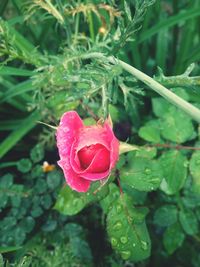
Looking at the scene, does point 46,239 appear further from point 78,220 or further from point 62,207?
point 62,207

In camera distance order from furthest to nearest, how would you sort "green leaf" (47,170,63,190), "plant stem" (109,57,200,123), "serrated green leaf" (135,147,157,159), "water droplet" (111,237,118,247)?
1. "green leaf" (47,170,63,190)
2. "serrated green leaf" (135,147,157,159)
3. "water droplet" (111,237,118,247)
4. "plant stem" (109,57,200,123)

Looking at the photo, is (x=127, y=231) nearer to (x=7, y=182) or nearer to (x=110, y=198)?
(x=110, y=198)

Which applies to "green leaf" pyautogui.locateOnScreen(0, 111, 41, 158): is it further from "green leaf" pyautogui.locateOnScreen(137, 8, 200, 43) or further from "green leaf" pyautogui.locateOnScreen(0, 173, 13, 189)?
"green leaf" pyautogui.locateOnScreen(137, 8, 200, 43)

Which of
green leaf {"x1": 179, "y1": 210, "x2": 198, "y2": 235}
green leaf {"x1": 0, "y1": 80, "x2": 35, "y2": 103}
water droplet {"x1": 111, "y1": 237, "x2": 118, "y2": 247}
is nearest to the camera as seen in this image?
water droplet {"x1": 111, "y1": 237, "x2": 118, "y2": 247}

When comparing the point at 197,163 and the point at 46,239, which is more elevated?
the point at 197,163

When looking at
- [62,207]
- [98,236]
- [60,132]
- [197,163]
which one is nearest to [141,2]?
[60,132]

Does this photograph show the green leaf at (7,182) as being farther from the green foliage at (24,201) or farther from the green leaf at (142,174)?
the green leaf at (142,174)

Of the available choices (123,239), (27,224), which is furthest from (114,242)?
(27,224)

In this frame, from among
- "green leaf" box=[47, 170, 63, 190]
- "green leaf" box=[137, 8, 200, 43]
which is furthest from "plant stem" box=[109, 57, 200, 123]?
"green leaf" box=[137, 8, 200, 43]
